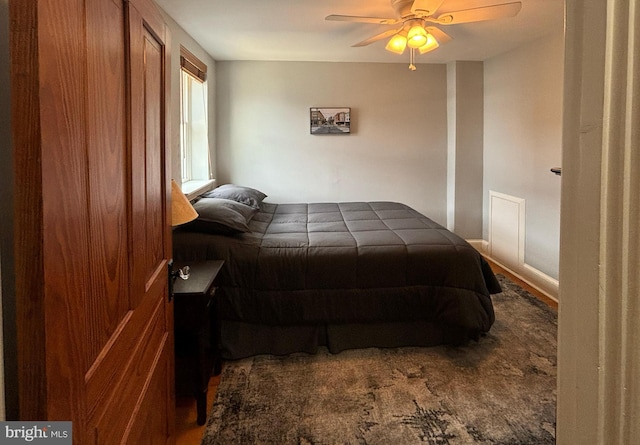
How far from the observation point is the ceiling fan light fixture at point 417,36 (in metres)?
2.92

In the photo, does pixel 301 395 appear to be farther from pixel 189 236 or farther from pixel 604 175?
pixel 604 175

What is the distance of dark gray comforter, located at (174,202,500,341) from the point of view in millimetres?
2707

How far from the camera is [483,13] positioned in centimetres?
275

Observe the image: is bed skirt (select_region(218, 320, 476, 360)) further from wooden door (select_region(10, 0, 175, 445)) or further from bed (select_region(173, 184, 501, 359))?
wooden door (select_region(10, 0, 175, 445))

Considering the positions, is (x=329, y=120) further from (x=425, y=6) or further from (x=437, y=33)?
(x=425, y=6)

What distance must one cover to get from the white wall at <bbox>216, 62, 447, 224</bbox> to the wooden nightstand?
3.02 meters

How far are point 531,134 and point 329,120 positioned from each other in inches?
84.6

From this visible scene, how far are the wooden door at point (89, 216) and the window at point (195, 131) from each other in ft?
9.38

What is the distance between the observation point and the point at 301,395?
2.35m

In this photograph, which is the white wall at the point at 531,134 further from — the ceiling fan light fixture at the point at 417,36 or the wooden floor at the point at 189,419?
the wooden floor at the point at 189,419

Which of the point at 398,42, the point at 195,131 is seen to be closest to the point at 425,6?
the point at 398,42

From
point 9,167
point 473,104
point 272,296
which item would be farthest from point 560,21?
point 9,167

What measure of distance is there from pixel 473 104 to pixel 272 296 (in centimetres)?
365

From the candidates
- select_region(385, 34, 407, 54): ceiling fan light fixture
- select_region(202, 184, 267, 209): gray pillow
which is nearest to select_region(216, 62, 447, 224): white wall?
select_region(202, 184, 267, 209): gray pillow
